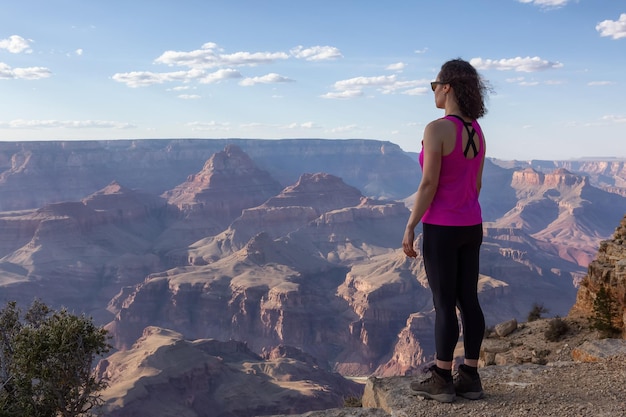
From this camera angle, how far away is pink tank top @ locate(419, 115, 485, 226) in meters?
4.41

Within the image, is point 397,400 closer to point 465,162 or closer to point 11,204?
point 465,162

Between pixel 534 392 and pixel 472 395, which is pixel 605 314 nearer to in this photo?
pixel 534 392

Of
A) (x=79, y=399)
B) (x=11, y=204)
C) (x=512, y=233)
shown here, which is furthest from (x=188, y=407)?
(x=11, y=204)

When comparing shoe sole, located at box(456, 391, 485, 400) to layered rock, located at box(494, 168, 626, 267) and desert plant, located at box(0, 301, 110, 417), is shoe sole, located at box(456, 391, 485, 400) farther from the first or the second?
layered rock, located at box(494, 168, 626, 267)

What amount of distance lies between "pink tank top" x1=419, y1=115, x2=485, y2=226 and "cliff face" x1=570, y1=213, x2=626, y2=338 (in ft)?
15.4

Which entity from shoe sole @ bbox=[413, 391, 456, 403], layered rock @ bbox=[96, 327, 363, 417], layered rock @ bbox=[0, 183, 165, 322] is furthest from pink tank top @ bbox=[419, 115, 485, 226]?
layered rock @ bbox=[0, 183, 165, 322]

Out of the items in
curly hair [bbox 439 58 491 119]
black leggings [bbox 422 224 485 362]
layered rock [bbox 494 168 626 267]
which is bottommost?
layered rock [bbox 494 168 626 267]

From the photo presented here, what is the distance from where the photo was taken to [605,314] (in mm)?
8266

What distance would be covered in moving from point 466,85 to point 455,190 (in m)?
0.92

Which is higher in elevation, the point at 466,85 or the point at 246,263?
the point at 466,85

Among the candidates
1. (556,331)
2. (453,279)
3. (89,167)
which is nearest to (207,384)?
(556,331)

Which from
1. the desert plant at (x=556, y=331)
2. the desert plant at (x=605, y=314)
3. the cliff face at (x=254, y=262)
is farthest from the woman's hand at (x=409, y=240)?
the cliff face at (x=254, y=262)

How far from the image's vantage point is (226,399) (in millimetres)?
44781

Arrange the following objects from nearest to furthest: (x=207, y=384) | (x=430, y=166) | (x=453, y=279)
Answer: (x=430, y=166), (x=453, y=279), (x=207, y=384)
